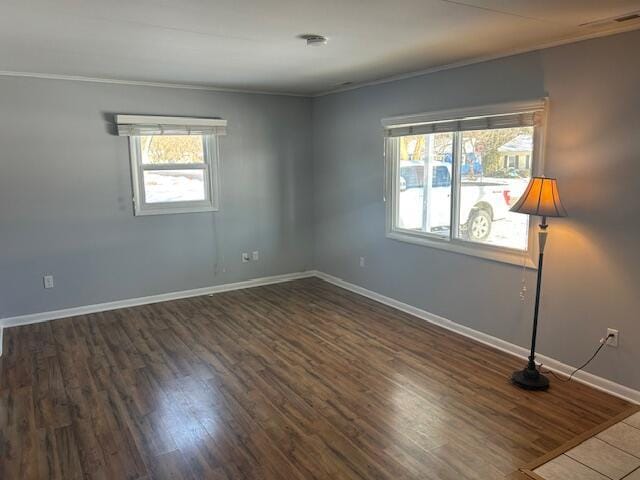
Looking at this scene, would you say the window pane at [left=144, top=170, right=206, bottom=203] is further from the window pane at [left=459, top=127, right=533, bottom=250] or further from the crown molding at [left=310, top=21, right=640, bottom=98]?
the window pane at [left=459, top=127, right=533, bottom=250]

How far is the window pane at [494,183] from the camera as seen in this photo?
3506mm

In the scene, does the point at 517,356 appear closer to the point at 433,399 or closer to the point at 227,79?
the point at 433,399

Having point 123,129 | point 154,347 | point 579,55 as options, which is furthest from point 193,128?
point 579,55

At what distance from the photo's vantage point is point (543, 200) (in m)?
2.98

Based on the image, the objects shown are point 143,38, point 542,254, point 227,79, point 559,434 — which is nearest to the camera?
point 559,434

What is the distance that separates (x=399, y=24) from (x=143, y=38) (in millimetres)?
1631

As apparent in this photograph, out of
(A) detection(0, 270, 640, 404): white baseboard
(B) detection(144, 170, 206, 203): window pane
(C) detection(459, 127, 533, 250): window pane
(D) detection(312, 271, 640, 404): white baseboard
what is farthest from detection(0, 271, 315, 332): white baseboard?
(C) detection(459, 127, 533, 250): window pane

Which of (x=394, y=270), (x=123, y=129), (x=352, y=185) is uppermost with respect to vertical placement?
(x=123, y=129)

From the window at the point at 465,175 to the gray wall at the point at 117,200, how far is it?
64.7 inches

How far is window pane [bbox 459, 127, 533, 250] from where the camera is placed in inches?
138

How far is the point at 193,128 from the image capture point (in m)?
4.99

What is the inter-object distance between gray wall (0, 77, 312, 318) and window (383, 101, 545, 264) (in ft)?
5.39

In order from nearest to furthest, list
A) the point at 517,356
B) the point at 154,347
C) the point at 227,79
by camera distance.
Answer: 1. the point at 517,356
2. the point at 154,347
3. the point at 227,79

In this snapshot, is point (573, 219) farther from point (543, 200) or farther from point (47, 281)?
point (47, 281)
